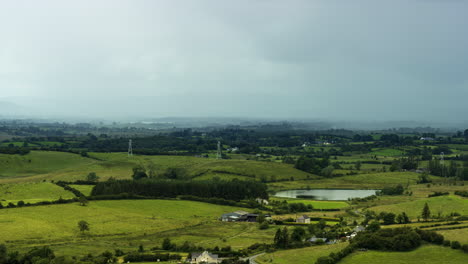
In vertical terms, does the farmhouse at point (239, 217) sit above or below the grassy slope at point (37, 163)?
below

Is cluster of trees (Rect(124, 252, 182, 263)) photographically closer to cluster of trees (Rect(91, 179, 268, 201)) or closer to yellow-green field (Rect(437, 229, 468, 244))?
yellow-green field (Rect(437, 229, 468, 244))

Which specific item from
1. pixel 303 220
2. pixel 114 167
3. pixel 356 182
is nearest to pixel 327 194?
pixel 356 182

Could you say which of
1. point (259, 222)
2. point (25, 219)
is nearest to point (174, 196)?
point (259, 222)

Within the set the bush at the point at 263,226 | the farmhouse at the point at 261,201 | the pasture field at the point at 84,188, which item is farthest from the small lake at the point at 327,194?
the pasture field at the point at 84,188

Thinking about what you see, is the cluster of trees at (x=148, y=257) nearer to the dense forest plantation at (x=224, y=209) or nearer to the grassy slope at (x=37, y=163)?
the dense forest plantation at (x=224, y=209)

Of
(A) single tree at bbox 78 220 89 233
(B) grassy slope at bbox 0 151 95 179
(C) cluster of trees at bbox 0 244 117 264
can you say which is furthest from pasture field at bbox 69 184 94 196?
(C) cluster of trees at bbox 0 244 117 264

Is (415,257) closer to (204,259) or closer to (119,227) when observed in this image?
(204,259)
